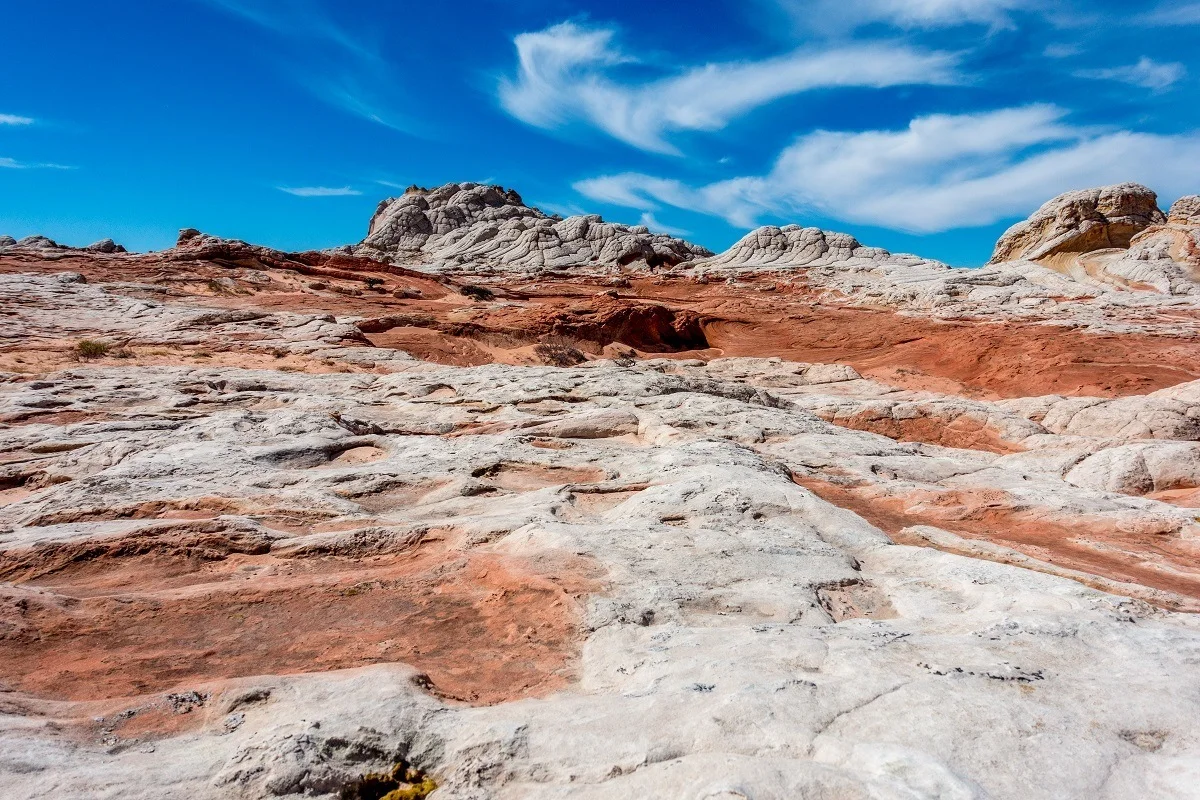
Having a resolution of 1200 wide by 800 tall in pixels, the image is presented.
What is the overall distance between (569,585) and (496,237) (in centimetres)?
5249

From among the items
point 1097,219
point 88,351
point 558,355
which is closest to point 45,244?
point 88,351

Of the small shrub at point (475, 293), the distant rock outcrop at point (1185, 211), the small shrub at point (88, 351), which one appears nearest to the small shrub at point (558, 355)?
the small shrub at point (88, 351)

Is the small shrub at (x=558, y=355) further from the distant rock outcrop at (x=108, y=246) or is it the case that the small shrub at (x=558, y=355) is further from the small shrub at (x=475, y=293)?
the distant rock outcrop at (x=108, y=246)

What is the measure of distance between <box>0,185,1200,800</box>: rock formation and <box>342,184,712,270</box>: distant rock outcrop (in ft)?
118

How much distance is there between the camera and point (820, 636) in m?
4.06

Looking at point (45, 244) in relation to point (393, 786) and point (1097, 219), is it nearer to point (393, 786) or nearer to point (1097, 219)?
point (393, 786)

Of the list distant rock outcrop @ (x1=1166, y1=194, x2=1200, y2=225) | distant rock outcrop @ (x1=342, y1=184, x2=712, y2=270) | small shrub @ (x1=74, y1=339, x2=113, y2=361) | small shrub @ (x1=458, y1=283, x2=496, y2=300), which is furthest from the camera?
distant rock outcrop @ (x1=342, y1=184, x2=712, y2=270)

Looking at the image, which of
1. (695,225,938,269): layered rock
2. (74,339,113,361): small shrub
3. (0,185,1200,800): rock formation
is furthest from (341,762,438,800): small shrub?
(695,225,938,269): layered rock

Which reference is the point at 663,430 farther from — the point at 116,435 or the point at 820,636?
the point at 116,435

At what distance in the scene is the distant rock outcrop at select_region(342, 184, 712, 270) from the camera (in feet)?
Result: 170

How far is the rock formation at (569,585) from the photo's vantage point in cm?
286

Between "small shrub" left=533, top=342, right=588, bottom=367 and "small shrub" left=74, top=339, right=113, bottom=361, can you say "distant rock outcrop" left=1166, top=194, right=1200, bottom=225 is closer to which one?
"small shrub" left=533, top=342, right=588, bottom=367

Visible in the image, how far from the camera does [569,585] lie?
5.25 metres

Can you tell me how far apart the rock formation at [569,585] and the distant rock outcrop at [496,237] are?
35.9 metres
